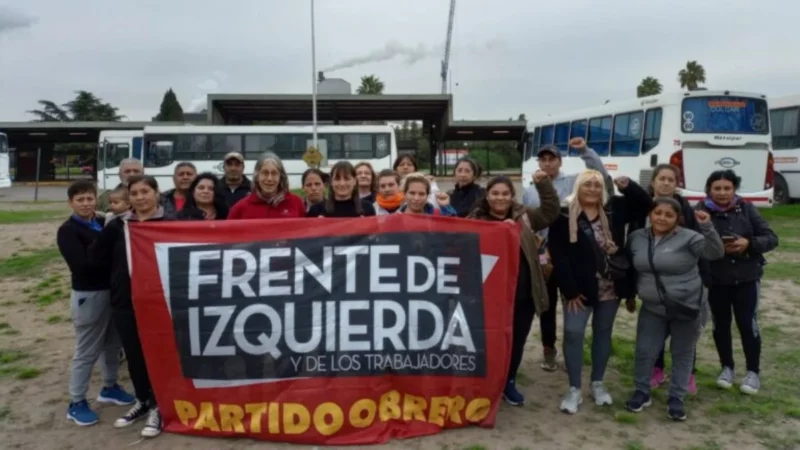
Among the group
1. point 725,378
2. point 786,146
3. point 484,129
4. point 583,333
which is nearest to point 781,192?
point 786,146

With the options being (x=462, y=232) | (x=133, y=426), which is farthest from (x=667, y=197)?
(x=133, y=426)

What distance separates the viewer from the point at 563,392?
475cm

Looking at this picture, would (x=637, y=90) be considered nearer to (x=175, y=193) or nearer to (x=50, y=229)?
(x=50, y=229)

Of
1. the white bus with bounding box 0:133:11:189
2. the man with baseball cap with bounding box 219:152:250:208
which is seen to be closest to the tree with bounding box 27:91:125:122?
the white bus with bounding box 0:133:11:189

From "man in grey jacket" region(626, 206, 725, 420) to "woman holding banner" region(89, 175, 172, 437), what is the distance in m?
→ 3.28

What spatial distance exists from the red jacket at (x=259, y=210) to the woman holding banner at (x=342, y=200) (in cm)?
23

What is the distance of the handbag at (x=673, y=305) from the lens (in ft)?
13.4

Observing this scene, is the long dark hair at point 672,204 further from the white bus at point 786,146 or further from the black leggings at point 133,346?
the white bus at point 786,146

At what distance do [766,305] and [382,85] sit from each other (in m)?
72.3

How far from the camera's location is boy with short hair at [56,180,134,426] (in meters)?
4.08

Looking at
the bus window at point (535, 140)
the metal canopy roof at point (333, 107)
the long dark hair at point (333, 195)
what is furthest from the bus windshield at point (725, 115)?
the metal canopy roof at point (333, 107)

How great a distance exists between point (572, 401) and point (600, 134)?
1419 cm

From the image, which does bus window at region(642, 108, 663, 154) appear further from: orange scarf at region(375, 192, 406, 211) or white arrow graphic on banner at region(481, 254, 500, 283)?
white arrow graphic on banner at region(481, 254, 500, 283)

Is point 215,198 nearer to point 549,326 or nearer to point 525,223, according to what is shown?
point 525,223
